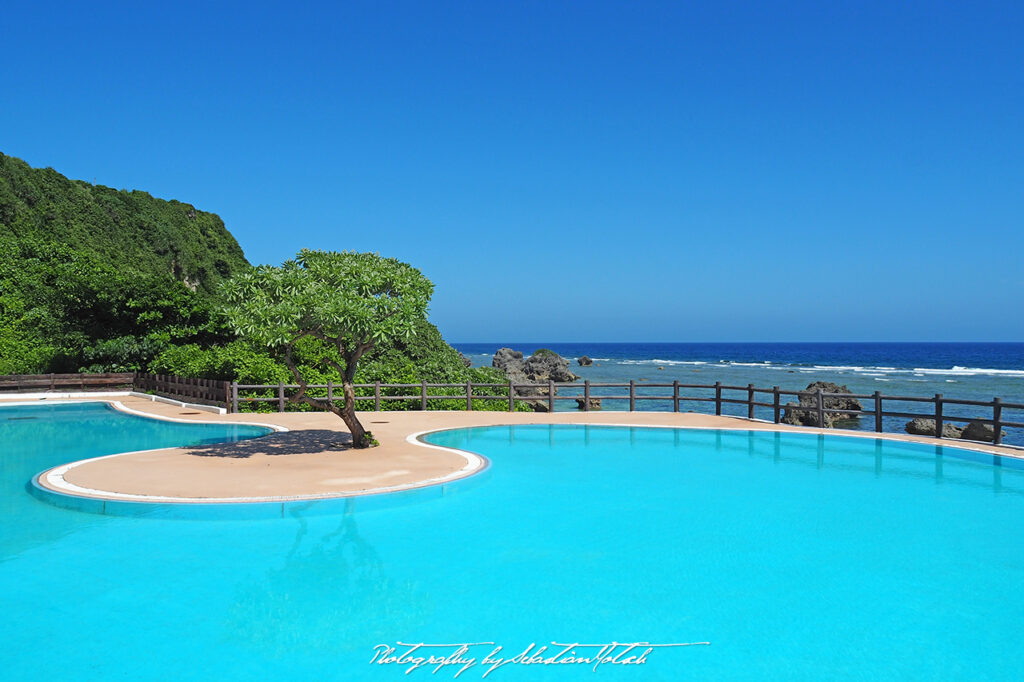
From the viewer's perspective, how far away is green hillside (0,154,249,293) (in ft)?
187

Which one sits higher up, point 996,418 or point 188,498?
point 996,418

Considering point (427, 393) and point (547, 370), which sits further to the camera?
point (547, 370)

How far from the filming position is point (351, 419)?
14219 millimetres

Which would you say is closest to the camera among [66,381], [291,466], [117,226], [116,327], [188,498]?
[188,498]

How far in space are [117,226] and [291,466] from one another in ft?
233

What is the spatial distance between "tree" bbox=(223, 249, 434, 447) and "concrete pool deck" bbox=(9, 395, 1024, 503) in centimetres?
156

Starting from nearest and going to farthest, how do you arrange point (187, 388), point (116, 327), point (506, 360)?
point (187, 388)
point (116, 327)
point (506, 360)

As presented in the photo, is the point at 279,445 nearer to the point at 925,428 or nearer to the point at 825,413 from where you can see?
the point at 825,413

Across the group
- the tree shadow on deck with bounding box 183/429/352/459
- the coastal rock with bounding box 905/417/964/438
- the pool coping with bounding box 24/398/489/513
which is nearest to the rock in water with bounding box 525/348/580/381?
the coastal rock with bounding box 905/417/964/438

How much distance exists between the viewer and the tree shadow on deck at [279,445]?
551 inches

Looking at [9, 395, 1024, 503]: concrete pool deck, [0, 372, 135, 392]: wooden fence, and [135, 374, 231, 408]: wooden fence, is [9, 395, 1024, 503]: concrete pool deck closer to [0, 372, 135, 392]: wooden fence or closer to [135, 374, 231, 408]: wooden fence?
[135, 374, 231, 408]: wooden fence

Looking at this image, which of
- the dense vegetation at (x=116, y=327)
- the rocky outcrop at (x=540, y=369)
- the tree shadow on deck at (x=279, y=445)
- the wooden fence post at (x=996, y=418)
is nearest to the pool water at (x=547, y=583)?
the wooden fence post at (x=996, y=418)

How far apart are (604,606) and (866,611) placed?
2494 millimetres

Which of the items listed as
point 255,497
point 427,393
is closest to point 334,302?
point 255,497
